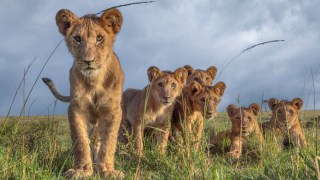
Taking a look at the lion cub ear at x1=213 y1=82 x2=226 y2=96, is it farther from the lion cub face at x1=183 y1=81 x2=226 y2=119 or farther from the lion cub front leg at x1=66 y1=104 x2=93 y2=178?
the lion cub front leg at x1=66 y1=104 x2=93 y2=178

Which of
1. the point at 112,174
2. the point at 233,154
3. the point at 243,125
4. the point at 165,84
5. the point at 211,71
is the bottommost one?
the point at 112,174

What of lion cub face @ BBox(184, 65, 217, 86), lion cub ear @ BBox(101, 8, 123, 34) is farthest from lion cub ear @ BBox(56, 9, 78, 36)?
lion cub face @ BBox(184, 65, 217, 86)

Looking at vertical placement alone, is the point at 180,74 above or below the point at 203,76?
below

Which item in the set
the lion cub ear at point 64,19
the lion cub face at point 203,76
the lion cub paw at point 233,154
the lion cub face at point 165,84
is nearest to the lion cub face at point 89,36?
the lion cub ear at point 64,19

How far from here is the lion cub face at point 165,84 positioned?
6.71 meters

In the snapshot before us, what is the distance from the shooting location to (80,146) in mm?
4883

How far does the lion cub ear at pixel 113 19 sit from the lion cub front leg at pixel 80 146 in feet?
3.10

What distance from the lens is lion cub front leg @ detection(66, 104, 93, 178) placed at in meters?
4.78

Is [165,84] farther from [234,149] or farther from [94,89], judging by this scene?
[94,89]

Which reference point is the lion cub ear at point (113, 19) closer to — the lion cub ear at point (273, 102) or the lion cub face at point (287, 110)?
the lion cub face at point (287, 110)

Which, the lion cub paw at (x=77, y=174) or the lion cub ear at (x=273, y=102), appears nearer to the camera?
the lion cub paw at (x=77, y=174)

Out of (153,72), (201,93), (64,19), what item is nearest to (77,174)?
(64,19)

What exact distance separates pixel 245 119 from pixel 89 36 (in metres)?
3.73

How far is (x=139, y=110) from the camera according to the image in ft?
23.3
